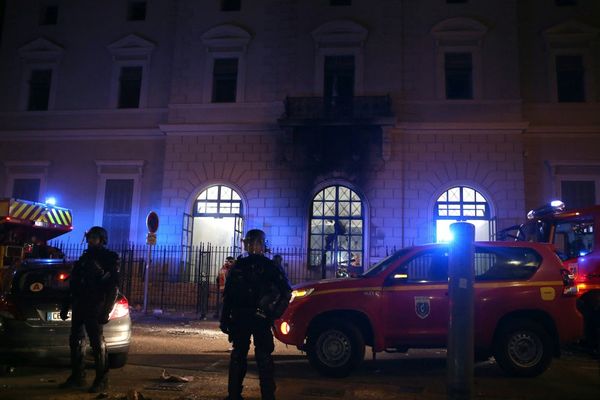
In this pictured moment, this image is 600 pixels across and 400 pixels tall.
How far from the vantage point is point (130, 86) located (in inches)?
874

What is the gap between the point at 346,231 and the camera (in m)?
19.6

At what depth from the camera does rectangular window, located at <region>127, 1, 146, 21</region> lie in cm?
2266

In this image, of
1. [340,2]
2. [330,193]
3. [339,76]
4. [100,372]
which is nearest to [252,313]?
[100,372]

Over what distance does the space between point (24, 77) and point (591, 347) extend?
23.4 m

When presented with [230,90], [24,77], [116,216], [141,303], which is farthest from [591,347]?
[24,77]

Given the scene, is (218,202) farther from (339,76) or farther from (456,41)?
(456,41)

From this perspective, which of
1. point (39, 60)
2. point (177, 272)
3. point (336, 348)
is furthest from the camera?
point (39, 60)

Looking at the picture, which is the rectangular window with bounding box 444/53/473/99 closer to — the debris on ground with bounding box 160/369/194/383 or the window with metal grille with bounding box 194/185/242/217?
the window with metal grille with bounding box 194/185/242/217

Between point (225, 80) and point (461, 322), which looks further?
point (225, 80)

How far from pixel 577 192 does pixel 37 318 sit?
60.4 ft

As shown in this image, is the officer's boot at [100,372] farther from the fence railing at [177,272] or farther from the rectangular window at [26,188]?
the rectangular window at [26,188]

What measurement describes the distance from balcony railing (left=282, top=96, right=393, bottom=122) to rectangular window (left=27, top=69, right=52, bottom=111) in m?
11.3

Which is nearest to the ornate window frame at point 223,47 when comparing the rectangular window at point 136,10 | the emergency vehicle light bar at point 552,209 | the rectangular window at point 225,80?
the rectangular window at point 225,80

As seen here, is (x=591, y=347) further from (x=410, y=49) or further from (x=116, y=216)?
(x=116, y=216)
